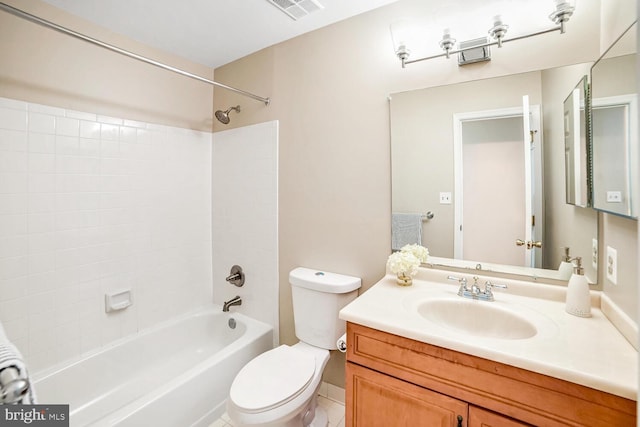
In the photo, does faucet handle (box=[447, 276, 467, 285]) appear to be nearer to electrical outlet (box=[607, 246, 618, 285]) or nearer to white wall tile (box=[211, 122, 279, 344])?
electrical outlet (box=[607, 246, 618, 285])

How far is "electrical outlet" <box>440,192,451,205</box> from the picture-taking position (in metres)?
1.47

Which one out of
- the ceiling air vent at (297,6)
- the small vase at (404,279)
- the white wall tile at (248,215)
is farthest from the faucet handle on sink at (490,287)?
the ceiling air vent at (297,6)

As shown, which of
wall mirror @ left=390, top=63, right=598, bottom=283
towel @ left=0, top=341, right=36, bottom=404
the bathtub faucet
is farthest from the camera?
the bathtub faucet

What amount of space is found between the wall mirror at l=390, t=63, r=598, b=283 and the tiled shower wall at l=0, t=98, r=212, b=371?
165 centimetres

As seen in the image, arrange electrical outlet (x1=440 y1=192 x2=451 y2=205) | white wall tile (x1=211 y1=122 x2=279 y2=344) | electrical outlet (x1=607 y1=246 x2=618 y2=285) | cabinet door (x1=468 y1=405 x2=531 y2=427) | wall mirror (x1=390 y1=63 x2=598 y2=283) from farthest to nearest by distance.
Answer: white wall tile (x1=211 y1=122 x2=279 y2=344) → electrical outlet (x1=440 y1=192 x2=451 y2=205) → wall mirror (x1=390 y1=63 x2=598 y2=283) → electrical outlet (x1=607 y1=246 x2=618 y2=285) → cabinet door (x1=468 y1=405 x2=531 y2=427)

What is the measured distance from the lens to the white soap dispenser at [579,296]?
1.08m

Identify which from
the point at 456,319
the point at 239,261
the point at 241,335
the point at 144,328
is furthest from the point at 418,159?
the point at 144,328

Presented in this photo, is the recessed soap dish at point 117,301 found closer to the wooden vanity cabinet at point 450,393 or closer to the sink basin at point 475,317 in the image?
the wooden vanity cabinet at point 450,393

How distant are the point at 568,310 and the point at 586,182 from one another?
51cm

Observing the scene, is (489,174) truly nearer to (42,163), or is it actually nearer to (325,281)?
(325,281)

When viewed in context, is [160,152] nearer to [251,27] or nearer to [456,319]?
[251,27]

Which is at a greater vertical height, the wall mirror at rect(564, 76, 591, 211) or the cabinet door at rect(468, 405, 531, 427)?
the wall mirror at rect(564, 76, 591, 211)

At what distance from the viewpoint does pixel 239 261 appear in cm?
228

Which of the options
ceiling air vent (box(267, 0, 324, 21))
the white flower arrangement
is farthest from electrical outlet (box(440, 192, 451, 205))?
ceiling air vent (box(267, 0, 324, 21))
